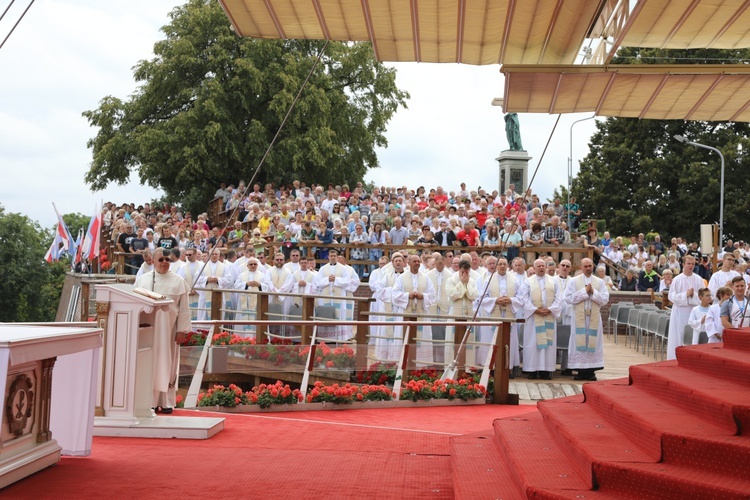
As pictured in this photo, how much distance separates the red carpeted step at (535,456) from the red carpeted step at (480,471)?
7 cm

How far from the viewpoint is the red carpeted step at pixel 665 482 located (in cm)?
448

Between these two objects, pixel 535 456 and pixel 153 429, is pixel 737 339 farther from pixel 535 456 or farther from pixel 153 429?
pixel 153 429

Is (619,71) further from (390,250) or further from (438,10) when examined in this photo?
(390,250)

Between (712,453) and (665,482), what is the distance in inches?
15.9

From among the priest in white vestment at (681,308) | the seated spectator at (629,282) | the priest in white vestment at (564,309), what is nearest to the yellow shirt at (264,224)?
the seated spectator at (629,282)

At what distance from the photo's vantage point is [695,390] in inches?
232

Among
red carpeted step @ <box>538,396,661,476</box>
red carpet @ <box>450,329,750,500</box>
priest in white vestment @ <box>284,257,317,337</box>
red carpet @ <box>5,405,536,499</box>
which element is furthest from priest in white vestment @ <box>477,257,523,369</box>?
red carpeted step @ <box>538,396,661,476</box>

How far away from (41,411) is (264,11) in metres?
5.03

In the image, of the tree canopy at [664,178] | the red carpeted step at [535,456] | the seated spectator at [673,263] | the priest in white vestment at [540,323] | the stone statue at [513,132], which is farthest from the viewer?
the tree canopy at [664,178]

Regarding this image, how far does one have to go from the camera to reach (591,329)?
49.8 ft

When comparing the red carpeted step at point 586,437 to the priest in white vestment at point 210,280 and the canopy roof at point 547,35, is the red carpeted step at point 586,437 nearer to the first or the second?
the canopy roof at point 547,35

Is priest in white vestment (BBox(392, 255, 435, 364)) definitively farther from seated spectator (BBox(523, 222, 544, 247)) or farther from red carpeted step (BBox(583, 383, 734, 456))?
red carpeted step (BBox(583, 383, 734, 456))

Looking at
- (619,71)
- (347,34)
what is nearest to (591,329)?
(619,71)

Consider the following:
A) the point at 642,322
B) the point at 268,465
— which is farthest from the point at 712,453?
the point at 642,322
